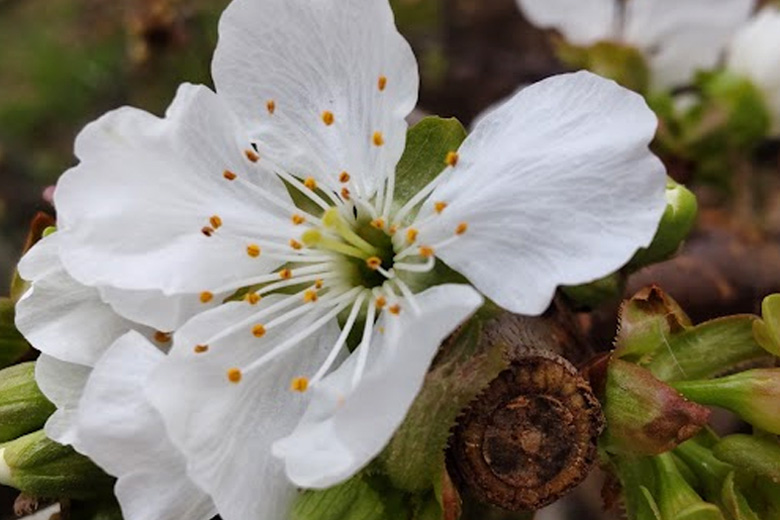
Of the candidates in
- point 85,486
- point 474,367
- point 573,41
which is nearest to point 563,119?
point 474,367

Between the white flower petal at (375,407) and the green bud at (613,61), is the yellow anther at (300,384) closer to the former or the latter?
the white flower petal at (375,407)

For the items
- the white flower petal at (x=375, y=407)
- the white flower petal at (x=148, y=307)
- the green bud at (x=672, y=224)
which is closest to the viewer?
the white flower petal at (x=375, y=407)

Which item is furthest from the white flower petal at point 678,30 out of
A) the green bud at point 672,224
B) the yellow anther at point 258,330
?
the yellow anther at point 258,330

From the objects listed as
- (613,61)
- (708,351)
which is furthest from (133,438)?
(613,61)

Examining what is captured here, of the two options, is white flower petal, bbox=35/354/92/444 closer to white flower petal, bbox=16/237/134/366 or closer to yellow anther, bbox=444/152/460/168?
white flower petal, bbox=16/237/134/366

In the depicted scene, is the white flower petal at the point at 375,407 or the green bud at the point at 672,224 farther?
the green bud at the point at 672,224

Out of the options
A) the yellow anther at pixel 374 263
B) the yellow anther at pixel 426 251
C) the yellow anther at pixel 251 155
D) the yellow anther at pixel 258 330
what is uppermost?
the yellow anther at pixel 251 155
